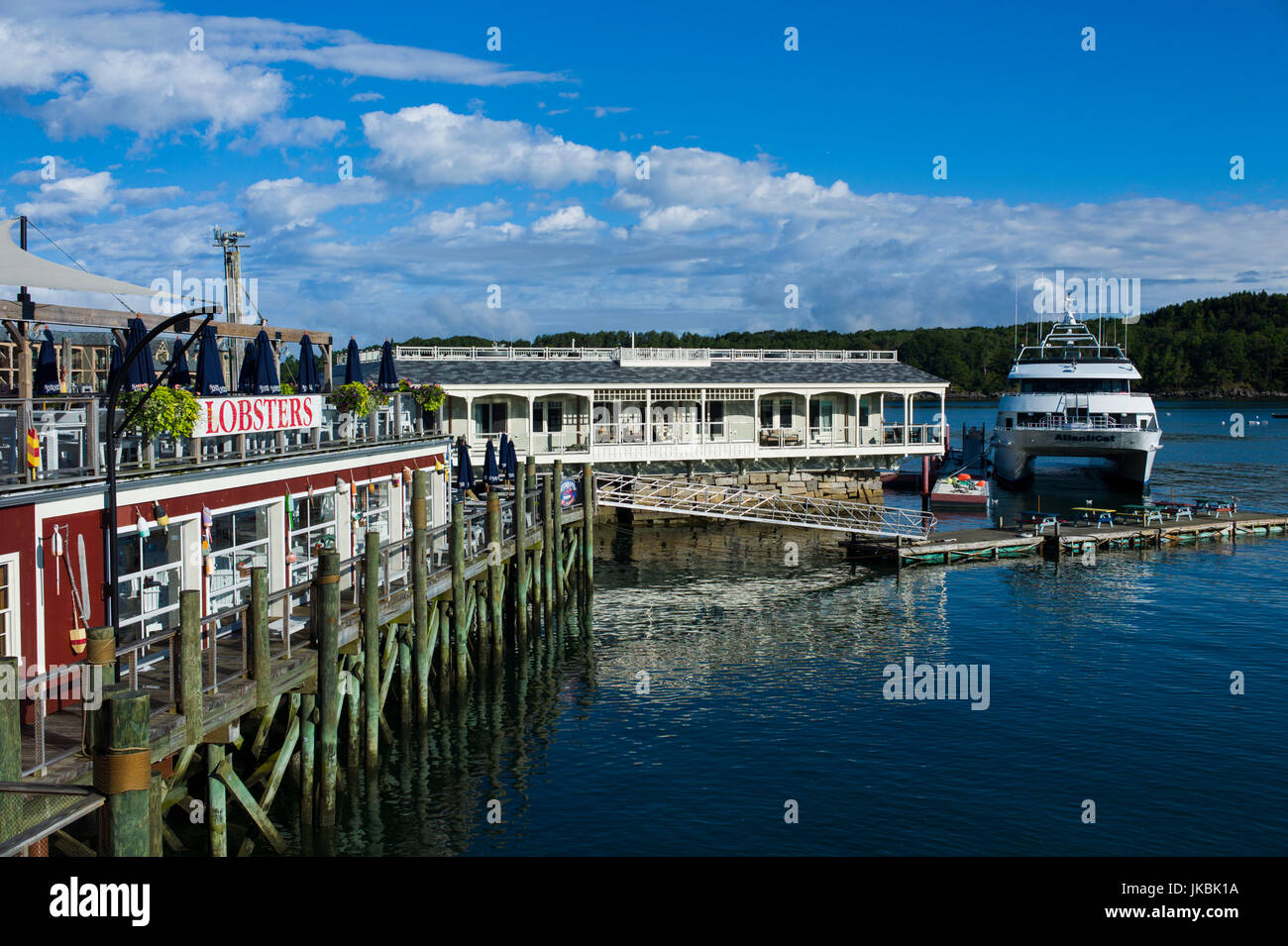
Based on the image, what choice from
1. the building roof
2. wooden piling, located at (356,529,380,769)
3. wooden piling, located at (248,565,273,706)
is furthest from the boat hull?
wooden piling, located at (248,565,273,706)

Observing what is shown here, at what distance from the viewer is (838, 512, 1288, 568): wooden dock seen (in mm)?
40375

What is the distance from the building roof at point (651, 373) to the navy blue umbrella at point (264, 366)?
81.7ft

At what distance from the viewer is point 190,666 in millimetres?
12555

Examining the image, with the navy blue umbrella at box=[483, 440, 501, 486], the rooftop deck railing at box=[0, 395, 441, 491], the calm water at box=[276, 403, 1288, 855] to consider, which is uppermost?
the rooftop deck railing at box=[0, 395, 441, 491]

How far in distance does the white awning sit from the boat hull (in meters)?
52.3

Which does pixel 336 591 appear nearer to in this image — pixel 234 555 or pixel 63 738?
pixel 234 555

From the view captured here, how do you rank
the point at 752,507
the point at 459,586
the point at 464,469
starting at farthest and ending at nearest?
1. the point at 752,507
2. the point at 464,469
3. the point at 459,586

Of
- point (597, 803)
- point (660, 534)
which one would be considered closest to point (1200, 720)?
point (597, 803)

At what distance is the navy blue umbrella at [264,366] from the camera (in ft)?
66.7

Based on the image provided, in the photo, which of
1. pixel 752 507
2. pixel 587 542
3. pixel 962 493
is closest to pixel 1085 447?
pixel 962 493

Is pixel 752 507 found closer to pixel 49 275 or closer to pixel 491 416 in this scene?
pixel 491 416

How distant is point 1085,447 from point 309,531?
50021 mm

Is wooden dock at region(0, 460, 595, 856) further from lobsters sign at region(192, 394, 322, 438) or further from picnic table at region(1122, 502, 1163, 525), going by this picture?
picnic table at region(1122, 502, 1163, 525)
